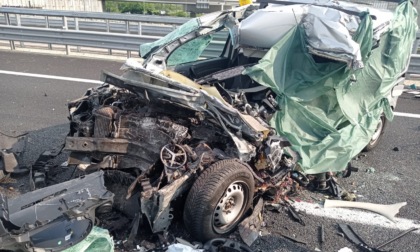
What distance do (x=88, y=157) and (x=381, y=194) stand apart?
308cm

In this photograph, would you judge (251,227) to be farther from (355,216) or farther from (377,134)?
(377,134)

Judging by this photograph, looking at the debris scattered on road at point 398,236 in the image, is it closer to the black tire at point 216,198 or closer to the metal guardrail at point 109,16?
the black tire at point 216,198

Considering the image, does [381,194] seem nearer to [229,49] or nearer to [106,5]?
[229,49]

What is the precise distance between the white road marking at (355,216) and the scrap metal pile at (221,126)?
0.83ft

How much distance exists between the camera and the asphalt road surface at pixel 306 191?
141 inches

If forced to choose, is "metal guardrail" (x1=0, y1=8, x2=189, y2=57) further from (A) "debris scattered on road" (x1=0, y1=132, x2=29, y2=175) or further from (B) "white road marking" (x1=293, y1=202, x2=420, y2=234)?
(B) "white road marking" (x1=293, y1=202, x2=420, y2=234)

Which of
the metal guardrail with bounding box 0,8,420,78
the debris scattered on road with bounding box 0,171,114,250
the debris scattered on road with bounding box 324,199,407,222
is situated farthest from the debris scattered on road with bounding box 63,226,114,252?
the metal guardrail with bounding box 0,8,420,78

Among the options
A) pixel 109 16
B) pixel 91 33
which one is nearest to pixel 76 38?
pixel 91 33

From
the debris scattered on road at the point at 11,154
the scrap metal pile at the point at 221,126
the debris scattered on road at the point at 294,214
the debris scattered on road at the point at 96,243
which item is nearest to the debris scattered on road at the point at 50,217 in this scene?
the scrap metal pile at the point at 221,126

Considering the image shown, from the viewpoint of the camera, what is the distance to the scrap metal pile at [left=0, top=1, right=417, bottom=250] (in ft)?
10.1

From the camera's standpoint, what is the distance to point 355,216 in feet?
12.8

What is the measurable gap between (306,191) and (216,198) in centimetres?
149

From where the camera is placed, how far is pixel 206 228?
10.6 feet

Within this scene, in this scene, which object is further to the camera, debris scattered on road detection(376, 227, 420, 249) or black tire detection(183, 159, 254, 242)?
debris scattered on road detection(376, 227, 420, 249)
